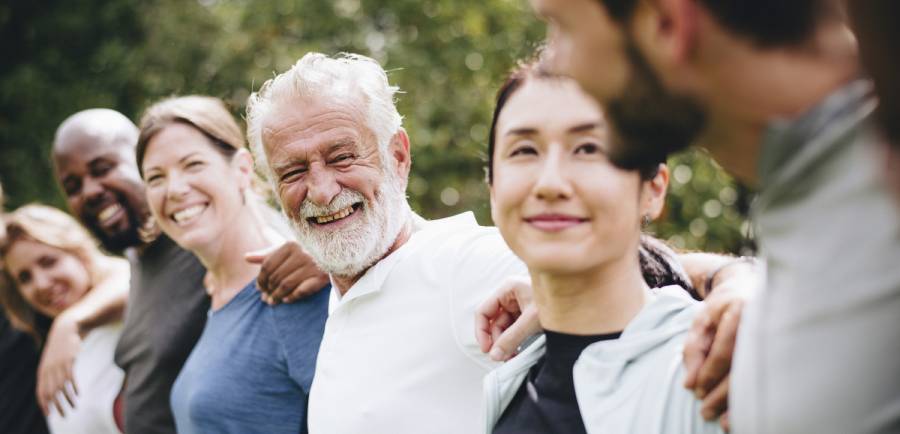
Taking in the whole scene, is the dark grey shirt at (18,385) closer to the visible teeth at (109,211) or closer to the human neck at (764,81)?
the visible teeth at (109,211)

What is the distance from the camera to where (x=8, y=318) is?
470 cm

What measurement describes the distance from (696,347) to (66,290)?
3612 millimetres

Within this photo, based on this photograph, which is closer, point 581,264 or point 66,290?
point 581,264

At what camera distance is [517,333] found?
194 centimetres

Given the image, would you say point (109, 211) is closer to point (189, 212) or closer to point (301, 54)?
point (189, 212)

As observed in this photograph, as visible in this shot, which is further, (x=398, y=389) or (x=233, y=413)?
(x=233, y=413)

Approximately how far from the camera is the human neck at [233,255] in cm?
319

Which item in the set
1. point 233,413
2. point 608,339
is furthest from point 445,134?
point 608,339

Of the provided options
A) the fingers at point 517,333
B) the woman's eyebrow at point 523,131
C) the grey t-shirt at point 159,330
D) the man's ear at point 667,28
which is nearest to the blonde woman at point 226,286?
the grey t-shirt at point 159,330

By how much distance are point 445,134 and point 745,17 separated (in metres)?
7.28

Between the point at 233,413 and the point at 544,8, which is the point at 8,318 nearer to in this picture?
the point at 233,413

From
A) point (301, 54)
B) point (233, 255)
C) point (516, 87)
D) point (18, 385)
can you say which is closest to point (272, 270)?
point (233, 255)

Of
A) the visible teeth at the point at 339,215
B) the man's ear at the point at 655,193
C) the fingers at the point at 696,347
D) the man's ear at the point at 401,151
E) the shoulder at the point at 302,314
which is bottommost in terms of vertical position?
the shoulder at the point at 302,314

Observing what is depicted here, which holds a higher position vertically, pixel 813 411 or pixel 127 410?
pixel 813 411
